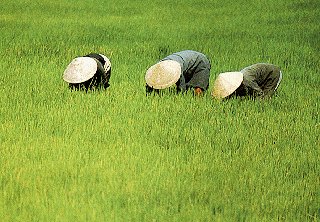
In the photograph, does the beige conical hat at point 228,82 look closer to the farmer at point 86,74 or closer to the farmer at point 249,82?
the farmer at point 249,82

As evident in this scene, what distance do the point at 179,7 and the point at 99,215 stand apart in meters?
10.3

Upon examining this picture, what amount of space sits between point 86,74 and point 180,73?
3.20ft

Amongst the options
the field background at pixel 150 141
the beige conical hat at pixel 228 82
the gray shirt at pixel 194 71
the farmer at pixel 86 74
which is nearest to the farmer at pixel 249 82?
the beige conical hat at pixel 228 82

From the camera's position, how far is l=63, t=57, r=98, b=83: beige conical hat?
589cm

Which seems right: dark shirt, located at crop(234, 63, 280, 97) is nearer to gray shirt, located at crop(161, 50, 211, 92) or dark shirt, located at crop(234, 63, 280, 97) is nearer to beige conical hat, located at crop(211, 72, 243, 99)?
beige conical hat, located at crop(211, 72, 243, 99)

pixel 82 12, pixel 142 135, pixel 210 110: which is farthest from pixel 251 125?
pixel 82 12

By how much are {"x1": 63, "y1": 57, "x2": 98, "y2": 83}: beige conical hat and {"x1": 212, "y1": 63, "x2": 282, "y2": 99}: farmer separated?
1215 mm

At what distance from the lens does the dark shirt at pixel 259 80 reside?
5.87 m

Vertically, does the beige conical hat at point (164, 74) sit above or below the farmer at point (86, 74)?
above

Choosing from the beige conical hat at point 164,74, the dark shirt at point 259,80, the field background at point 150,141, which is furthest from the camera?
the dark shirt at point 259,80

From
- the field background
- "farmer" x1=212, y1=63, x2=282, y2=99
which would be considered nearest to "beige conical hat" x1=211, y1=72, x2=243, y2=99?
"farmer" x1=212, y1=63, x2=282, y2=99

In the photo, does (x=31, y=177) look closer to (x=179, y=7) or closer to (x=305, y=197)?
(x=305, y=197)

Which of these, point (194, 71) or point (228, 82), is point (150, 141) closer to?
point (228, 82)

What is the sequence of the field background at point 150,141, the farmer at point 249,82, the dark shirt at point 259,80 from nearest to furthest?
the field background at point 150,141 < the farmer at point 249,82 < the dark shirt at point 259,80
